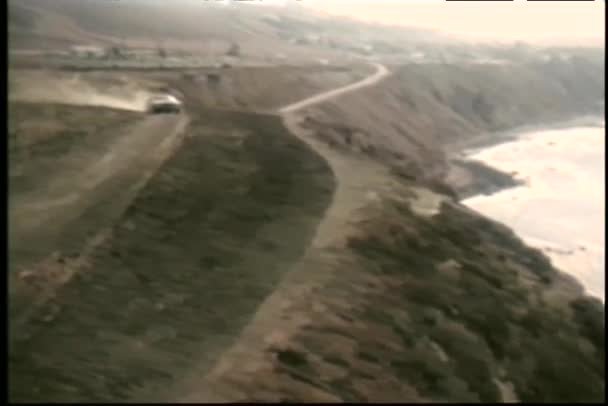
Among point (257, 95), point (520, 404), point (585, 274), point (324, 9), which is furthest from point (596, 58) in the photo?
point (257, 95)

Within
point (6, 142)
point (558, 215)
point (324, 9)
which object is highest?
point (324, 9)

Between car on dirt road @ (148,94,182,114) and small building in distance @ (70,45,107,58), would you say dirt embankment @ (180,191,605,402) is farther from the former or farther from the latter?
small building in distance @ (70,45,107,58)

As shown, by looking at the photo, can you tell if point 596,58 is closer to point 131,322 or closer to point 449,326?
point 449,326

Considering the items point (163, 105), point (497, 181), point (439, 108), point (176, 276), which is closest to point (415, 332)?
point (176, 276)

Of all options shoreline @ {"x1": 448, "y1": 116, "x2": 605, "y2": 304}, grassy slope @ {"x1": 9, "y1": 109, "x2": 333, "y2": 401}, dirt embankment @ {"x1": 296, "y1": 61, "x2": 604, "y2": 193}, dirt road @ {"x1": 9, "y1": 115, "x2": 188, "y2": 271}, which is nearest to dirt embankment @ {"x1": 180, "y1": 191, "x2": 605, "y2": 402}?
grassy slope @ {"x1": 9, "y1": 109, "x2": 333, "y2": 401}

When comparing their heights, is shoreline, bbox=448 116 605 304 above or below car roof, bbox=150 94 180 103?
below

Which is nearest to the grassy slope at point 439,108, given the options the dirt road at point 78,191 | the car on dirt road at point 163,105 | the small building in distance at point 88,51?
the car on dirt road at point 163,105
